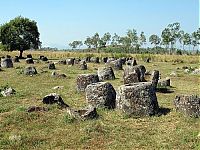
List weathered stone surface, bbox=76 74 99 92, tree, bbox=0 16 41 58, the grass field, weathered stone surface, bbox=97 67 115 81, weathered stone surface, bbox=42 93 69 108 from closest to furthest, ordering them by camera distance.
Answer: the grass field, weathered stone surface, bbox=42 93 69 108, weathered stone surface, bbox=76 74 99 92, weathered stone surface, bbox=97 67 115 81, tree, bbox=0 16 41 58

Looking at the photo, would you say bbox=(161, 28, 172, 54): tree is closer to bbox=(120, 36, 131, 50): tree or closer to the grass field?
bbox=(120, 36, 131, 50): tree

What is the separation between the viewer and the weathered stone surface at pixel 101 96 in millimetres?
15414

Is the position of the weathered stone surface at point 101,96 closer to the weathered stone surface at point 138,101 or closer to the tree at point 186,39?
the weathered stone surface at point 138,101

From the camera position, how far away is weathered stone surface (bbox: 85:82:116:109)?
50.6 ft

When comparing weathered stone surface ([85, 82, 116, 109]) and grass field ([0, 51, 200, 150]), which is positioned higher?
weathered stone surface ([85, 82, 116, 109])

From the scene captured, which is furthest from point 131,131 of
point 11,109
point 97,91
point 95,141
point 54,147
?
point 11,109

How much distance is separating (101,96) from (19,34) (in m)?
49.2

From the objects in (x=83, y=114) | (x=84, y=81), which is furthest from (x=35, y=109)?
(x=84, y=81)

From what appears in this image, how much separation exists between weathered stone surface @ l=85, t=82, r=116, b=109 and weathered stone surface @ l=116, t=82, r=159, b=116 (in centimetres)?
127

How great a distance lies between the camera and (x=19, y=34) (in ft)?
205

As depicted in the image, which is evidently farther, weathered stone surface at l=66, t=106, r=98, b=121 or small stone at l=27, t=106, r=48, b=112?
small stone at l=27, t=106, r=48, b=112

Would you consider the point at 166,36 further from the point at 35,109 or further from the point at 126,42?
the point at 35,109

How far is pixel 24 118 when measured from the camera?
13320 millimetres

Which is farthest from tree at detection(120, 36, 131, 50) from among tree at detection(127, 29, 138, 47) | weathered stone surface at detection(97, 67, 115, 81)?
weathered stone surface at detection(97, 67, 115, 81)
